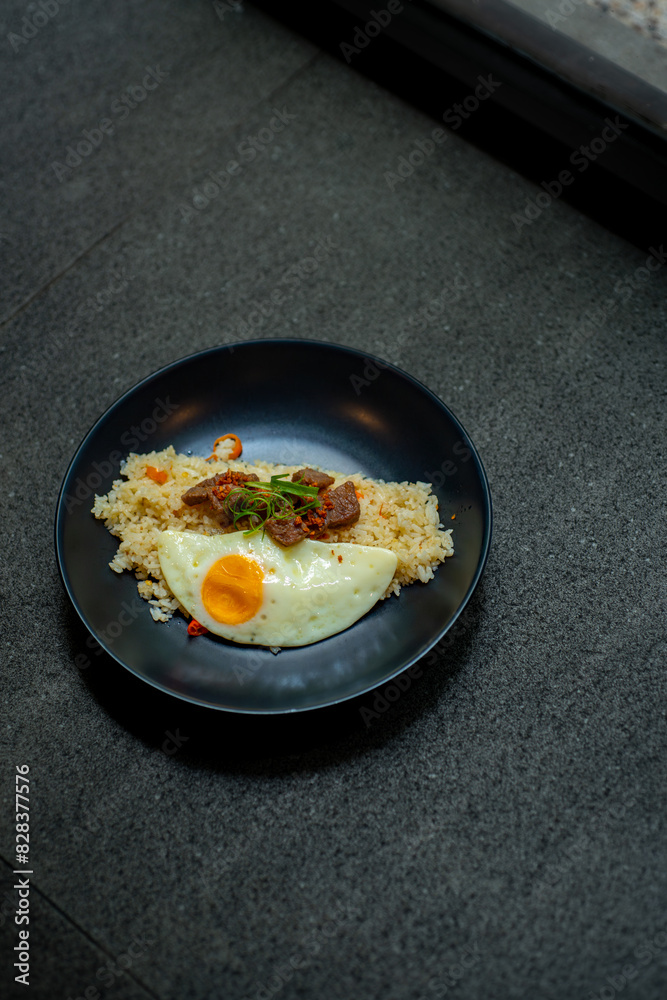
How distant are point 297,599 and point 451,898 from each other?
937 mm

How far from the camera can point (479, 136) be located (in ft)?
10.8

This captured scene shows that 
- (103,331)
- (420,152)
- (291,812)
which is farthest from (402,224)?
(291,812)

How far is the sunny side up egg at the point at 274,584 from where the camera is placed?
7.55ft

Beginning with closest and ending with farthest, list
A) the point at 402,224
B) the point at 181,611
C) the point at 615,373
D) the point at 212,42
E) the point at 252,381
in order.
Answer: the point at 181,611, the point at 252,381, the point at 615,373, the point at 402,224, the point at 212,42

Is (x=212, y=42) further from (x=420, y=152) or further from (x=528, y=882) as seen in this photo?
(x=528, y=882)

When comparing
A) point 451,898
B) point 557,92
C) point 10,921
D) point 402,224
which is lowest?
point 10,921

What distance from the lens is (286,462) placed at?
2654 millimetres
